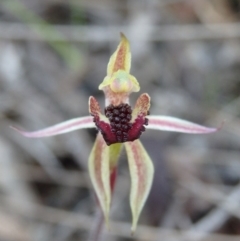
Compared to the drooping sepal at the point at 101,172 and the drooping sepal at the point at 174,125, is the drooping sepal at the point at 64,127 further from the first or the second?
the drooping sepal at the point at 174,125

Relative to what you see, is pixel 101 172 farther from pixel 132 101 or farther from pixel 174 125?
pixel 132 101

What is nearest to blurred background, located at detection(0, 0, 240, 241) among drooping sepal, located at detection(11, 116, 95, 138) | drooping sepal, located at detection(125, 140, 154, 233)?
drooping sepal, located at detection(125, 140, 154, 233)

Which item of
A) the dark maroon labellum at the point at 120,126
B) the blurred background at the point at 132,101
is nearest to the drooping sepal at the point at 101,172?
the dark maroon labellum at the point at 120,126

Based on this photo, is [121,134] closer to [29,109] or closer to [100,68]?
[29,109]

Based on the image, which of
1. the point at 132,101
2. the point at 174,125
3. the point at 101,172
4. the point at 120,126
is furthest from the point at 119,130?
the point at 132,101

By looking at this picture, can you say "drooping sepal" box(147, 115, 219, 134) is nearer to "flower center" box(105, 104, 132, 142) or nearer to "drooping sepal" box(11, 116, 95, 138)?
"flower center" box(105, 104, 132, 142)

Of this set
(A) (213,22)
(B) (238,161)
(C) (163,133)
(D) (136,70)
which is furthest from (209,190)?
(A) (213,22)
